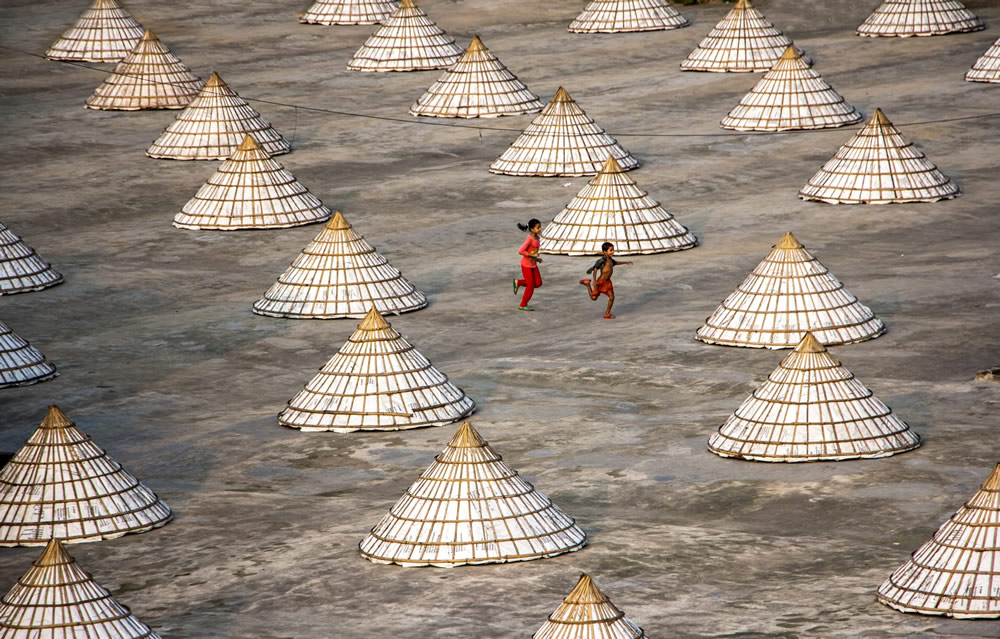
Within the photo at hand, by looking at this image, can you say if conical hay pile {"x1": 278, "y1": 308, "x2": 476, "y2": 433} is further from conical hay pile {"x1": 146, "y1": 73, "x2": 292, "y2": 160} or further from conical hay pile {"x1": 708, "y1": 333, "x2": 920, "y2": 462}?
conical hay pile {"x1": 146, "y1": 73, "x2": 292, "y2": 160}

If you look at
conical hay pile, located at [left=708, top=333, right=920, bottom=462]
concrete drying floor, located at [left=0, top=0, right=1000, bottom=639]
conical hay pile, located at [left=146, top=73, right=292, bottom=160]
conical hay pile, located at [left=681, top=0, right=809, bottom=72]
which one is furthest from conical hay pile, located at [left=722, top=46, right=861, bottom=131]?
conical hay pile, located at [left=708, top=333, right=920, bottom=462]

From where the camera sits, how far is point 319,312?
20.1 metres

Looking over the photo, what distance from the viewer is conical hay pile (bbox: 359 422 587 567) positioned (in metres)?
12.8

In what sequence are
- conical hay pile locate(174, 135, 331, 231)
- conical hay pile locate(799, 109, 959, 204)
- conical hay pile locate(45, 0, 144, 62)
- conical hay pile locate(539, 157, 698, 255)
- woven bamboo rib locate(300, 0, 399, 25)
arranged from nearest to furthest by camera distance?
conical hay pile locate(539, 157, 698, 255) < conical hay pile locate(799, 109, 959, 204) < conical hay pile locate(174, 135, 331, 231) < conical hay pile locate(45, 0, 144, 62) < woven bamboo rib locate(300, 0, 399, 25)

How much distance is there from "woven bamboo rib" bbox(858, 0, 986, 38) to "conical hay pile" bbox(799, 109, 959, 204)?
32.3ft

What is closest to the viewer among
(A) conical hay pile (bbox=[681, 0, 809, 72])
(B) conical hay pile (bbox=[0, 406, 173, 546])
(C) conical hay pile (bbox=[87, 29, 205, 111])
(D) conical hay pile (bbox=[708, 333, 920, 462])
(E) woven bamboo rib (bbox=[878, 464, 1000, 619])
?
(E) woven bamboo rib (bbox=[878, 464, 1000, 619])

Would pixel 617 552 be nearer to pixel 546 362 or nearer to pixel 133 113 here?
pixel 546 362

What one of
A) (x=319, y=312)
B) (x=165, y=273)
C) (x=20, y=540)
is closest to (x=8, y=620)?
(x=20, y=540)

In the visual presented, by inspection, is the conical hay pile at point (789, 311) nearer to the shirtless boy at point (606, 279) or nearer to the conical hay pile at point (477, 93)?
the shirtless boy at point (606, 279)

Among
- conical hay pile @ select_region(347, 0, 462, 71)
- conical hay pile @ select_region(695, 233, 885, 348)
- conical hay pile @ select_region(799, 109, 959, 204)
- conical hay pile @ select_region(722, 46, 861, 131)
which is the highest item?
conical hay pile @ select_region(347, 0, 462, 71)

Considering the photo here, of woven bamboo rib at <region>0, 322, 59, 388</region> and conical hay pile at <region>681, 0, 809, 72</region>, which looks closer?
woven bamboo rib at <region>0, 322, 59, 388</region>

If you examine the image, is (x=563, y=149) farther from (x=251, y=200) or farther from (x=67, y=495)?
(x=67, y=495)

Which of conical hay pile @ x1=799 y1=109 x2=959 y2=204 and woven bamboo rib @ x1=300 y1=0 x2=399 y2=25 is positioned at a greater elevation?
woven bamboo rib @ x1=300 y1=0 x2=399 y2=25

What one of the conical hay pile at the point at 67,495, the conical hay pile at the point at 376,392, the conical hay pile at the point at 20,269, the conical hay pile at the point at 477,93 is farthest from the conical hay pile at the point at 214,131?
the conical hay pile at the point at 67,495
